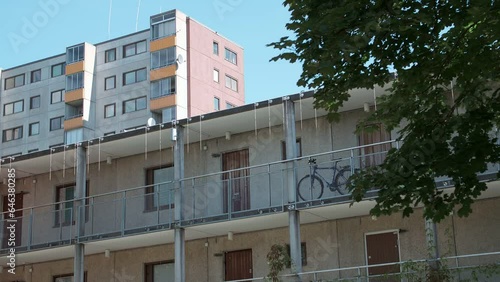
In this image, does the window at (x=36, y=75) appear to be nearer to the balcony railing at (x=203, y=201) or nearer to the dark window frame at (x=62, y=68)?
the dark window frame at (x=62, y=68)

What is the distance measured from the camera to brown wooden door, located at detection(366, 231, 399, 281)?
22.4 m

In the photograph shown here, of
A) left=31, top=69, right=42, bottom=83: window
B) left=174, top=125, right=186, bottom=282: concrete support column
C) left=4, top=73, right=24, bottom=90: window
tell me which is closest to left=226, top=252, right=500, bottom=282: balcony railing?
left=174, top=125, right=186, bottom=282: concrete support column

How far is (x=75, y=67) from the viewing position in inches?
3142

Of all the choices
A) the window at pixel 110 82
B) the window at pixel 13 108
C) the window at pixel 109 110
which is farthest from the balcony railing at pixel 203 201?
the window at pixel 13 108

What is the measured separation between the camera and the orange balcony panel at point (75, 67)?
260 ft

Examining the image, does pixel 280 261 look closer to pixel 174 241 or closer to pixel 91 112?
pixel 174 241

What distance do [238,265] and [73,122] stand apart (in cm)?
5477

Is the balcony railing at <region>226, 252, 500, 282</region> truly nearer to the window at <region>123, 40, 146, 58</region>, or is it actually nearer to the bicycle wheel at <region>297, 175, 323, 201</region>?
the bicycle wheel at <region>297, 175, 323, 201</region>

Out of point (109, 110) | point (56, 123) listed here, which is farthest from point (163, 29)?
point (56, 123)

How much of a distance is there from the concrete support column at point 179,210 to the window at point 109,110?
53.7 meters

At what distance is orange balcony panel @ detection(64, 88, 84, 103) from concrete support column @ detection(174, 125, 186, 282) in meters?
55.1

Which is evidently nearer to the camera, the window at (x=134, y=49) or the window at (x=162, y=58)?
the window at (x=162, y=58)

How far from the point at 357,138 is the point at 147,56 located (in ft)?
181

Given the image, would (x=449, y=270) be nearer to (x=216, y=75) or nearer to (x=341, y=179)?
(x=341, y=179)
